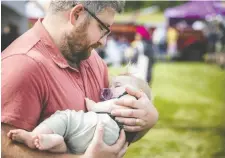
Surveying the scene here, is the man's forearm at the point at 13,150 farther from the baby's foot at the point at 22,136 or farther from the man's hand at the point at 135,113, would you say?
the man's hand at the point at 135,113

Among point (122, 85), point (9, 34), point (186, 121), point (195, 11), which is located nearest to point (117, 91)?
point (122, 85)

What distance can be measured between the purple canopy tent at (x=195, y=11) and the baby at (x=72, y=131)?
1136 centimetres

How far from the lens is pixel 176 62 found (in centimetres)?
1602

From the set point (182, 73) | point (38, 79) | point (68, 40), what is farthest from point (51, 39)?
point (182, 73)

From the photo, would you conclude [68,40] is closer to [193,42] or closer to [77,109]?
[77,109]

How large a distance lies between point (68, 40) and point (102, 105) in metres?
0.25

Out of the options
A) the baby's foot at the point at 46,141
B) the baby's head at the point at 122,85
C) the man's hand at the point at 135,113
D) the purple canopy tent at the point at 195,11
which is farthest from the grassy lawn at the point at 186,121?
the baby's foot at the point at 46,141

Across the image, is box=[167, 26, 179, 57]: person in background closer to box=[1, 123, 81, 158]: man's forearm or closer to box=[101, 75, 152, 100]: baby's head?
box=[101, 75, 152, 100]: baby's head

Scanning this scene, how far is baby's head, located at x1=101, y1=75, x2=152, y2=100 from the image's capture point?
1792mm

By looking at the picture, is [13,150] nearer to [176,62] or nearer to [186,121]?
[186,121]

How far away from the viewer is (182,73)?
494 inches

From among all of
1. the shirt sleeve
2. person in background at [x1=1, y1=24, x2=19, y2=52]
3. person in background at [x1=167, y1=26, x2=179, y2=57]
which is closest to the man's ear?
the shirt sleeve

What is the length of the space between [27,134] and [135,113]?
0.38 meters

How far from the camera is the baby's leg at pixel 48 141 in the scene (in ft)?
4.80
